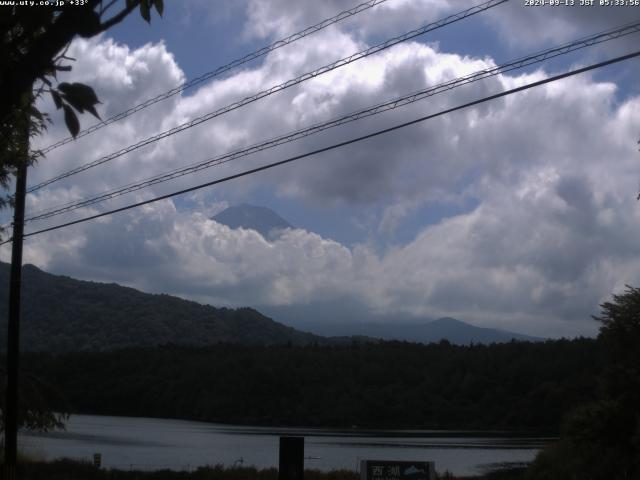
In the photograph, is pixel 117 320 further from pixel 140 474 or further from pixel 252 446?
pixel 140 474

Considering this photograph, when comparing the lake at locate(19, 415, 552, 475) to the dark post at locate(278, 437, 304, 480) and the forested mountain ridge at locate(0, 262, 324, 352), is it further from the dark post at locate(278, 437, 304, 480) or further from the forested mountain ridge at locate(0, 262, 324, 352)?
the forested mountain ridge at locate(0, 262, 324, 352)

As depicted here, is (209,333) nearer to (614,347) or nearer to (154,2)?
(614,347)

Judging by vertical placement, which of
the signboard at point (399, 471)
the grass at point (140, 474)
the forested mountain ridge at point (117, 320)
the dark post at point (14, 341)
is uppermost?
the forested mountain ridge at point (117, 320)

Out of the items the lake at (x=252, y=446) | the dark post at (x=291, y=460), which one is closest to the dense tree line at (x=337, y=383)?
the lake at (x=252, y=446)

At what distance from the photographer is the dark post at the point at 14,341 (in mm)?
19547

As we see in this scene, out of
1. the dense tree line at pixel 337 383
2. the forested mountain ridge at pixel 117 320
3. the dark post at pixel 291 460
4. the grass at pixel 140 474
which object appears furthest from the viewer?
the forested mountain ridge at pixel 117 320

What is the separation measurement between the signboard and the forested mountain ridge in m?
104

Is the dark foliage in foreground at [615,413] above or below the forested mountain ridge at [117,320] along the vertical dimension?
below

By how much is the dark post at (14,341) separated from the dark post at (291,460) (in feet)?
21.8

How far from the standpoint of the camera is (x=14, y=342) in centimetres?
1997

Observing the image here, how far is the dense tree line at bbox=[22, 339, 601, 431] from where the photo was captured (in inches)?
2842

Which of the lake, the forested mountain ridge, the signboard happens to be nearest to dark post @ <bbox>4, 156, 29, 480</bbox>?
the signboard

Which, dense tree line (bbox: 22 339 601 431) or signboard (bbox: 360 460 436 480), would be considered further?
dense tree line (bbox: 22 339 601 431)

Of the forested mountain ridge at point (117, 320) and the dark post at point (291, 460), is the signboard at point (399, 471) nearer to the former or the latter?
the dark post at point (291, 460)
